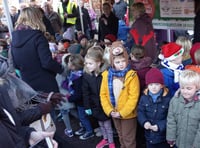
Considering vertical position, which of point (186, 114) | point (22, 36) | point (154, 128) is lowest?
point (154, 128)

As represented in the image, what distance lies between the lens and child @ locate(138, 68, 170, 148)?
110 inches

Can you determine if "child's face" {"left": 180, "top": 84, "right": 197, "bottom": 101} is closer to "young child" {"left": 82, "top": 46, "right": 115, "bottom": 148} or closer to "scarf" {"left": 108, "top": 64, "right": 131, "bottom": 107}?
"scarf" {"left": 108, "top": 64, "right": 131, "bottom": 107}

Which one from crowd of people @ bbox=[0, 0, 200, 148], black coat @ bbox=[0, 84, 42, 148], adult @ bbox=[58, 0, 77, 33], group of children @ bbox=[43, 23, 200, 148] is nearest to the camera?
black coat @ bbox=[0, 84, 42, 148]

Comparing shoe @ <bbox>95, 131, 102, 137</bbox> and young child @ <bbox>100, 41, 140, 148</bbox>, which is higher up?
young child @ <bbox>100, 41, 140, 148</bbox>

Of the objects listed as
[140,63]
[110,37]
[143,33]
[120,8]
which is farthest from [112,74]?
[120,8]

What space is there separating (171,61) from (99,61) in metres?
0.90

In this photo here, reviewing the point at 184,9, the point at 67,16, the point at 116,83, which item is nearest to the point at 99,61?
the point at 116,83

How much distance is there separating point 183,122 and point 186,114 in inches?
3.3

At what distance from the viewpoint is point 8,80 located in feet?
7.29

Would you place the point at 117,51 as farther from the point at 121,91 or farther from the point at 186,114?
Result: the point at 186,114

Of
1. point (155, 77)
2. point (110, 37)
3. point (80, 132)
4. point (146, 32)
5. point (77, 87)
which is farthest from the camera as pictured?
point (110, 37)

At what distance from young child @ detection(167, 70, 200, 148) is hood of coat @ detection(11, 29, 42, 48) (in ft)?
5.51

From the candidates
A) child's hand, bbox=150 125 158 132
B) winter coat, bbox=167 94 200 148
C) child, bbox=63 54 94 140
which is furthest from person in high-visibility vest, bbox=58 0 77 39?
winter coat, bbox=167 94 200 148

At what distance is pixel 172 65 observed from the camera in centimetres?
292
